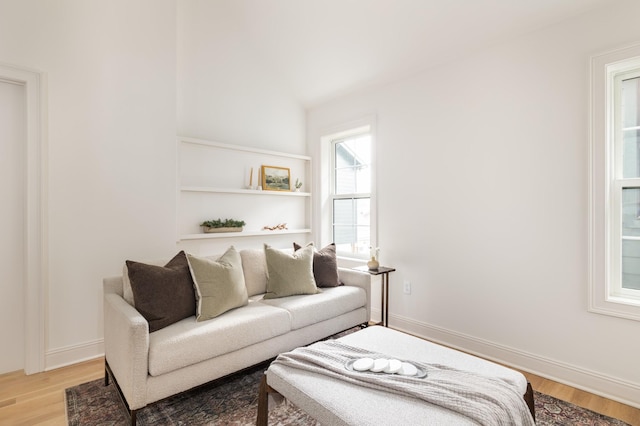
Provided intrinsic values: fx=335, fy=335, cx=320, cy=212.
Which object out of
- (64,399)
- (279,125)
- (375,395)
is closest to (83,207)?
(64,399)

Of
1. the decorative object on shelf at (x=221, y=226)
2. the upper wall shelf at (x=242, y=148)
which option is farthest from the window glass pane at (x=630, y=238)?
the decorative object on shelf at (x=221, y=226)

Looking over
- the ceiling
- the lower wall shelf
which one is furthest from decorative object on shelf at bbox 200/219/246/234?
the ceiling

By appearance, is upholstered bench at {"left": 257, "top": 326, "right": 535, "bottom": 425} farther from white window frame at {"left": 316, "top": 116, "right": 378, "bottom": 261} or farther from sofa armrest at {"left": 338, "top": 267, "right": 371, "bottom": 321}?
white window frame at {"left": 316, "top": 116, "right": 378, "bottom": 261}

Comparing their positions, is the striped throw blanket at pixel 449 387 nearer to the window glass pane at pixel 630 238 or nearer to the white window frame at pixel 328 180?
the window glass pane at pixel 630 238

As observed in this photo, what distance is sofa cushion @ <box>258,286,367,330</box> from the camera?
8.09 ft

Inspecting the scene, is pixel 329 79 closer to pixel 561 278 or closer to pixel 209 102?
pixel 209 102

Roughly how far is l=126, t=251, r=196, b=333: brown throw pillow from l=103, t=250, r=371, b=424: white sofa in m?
0.06

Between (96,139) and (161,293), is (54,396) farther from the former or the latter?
(96,139)

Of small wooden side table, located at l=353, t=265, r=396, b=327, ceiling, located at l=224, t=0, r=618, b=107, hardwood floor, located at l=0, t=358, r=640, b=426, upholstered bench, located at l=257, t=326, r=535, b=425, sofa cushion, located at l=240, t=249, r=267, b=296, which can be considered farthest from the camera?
small wooden side table, located at l=353, t=265, r=396, b=327

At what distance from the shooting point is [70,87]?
8.57 feet

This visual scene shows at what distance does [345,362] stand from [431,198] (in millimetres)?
1911

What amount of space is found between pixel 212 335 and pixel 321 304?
90 centimetres

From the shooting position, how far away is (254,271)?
286 cm

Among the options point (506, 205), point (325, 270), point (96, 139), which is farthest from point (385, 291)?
point (96, 139)
